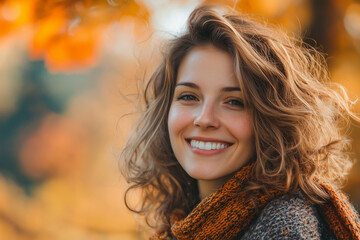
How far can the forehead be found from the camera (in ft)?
5.74

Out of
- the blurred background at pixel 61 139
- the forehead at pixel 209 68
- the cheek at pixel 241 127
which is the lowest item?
the blurred background at pixel 61 139

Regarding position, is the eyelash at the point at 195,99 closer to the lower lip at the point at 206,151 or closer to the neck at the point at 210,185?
the lower lip at the point at 206,151

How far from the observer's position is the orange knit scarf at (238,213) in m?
1.54

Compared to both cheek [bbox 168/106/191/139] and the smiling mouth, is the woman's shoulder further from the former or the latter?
cheek [bbox 168/106/191/139]

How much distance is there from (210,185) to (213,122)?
0.42 metres

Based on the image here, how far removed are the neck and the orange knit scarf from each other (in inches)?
9.7

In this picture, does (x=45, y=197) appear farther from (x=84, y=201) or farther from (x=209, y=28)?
(x=209, y=28)

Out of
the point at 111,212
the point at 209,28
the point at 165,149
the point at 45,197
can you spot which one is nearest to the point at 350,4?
the point at 209,28

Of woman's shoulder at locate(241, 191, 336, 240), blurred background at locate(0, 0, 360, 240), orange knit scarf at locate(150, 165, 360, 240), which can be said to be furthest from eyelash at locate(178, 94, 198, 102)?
blurred background at locate(0, 0, 360, 240)

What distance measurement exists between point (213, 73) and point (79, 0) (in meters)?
1.77

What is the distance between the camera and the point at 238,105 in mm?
1762

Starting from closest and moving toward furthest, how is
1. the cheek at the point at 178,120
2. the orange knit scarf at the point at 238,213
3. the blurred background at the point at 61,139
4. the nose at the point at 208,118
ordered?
the orange knit scarf at the point at 238,213 < the nose at the point at 208,118 < the cheek at the point at 178,120 < the blurred background at the point at 61,139

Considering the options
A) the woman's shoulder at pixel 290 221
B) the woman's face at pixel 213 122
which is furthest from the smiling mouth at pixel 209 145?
the woman's shoulder at pixel 290 221

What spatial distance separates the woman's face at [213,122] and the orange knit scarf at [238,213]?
0.10 m
